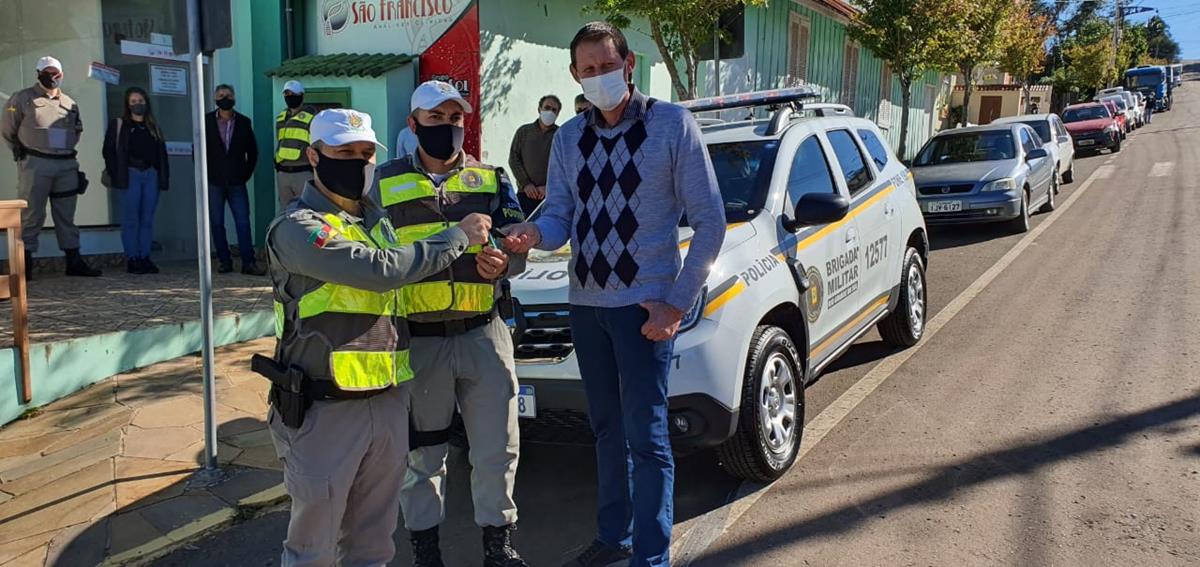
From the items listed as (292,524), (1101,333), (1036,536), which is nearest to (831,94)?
Result: (1101,333)

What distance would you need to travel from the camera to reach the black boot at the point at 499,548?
3430mm

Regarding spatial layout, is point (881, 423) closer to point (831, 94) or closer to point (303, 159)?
point (303, 159)

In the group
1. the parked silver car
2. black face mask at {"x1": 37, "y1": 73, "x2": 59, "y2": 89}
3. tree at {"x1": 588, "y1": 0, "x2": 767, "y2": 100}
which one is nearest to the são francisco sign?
tree at {"x1": 588, "y1": 0, "x2": 767, "y2": 100}

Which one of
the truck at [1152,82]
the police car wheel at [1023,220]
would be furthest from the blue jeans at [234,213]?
the truck at [1152,82]

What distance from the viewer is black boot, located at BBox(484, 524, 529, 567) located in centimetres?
343

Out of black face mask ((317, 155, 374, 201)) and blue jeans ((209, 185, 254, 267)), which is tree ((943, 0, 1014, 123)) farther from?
black face mask ((317, 155, 374, 201))

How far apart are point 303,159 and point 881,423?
5259 millimetres

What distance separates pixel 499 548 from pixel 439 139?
1.57 m

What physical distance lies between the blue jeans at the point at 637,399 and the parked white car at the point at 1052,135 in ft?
41.8

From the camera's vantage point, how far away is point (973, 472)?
14.0ft

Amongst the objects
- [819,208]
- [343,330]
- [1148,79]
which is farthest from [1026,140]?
[1148,79]

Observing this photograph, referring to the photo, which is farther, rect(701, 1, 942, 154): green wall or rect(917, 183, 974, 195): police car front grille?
rect(701, 1, 942, 154): green wall

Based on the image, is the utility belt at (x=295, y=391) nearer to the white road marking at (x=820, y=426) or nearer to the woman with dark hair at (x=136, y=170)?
the white road marking at (x=820, y=426)

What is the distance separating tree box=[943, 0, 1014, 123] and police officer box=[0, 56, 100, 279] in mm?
14733
